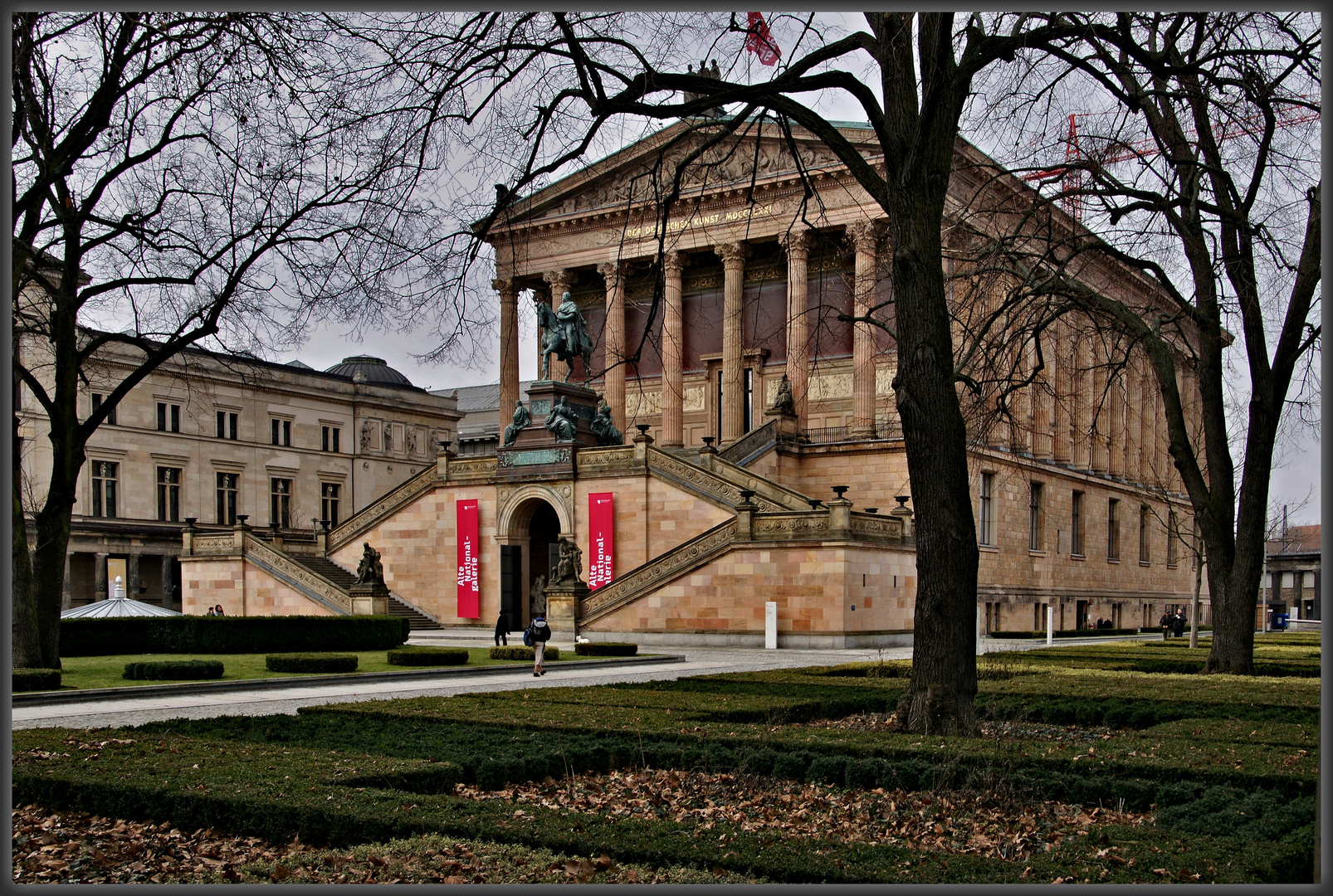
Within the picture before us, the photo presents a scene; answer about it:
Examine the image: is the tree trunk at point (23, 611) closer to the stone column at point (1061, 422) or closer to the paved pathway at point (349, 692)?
the paved pathway at point (349, 692)

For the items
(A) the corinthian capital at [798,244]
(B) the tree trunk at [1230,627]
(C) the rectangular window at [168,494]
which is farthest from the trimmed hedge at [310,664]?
(C) the rectangular window at [168,494]

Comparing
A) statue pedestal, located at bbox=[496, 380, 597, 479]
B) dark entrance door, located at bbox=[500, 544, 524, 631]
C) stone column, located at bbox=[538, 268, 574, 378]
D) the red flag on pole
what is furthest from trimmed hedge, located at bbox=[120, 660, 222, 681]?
stone column, located at bbox=[538, 268, 574, 378]

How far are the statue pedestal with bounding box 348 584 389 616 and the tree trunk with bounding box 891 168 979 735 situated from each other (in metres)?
35.6

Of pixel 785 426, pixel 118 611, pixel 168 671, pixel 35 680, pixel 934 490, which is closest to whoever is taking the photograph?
pixel 934 490

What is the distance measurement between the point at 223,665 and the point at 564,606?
54.9 ft

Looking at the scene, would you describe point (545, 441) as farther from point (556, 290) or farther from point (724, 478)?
point (556, 290)

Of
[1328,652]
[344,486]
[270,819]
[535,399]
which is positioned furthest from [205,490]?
[1328,652]

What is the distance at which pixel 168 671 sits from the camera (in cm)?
2533

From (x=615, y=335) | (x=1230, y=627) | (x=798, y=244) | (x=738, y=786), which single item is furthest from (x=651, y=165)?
(x=738, y=786)

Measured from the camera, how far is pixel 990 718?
1565 centimetres

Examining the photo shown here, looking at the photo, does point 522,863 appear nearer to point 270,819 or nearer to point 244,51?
point 270,819

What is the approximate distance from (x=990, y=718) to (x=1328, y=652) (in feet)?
32.1

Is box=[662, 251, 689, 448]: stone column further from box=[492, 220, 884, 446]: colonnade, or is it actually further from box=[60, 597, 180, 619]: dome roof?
box=[60, 597, 180, 619]: dome roof

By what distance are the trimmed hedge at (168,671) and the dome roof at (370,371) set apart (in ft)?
222
